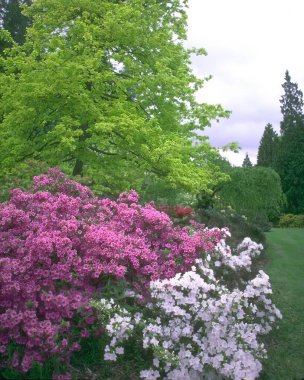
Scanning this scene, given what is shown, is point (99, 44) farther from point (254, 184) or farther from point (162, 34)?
point (254, 184)

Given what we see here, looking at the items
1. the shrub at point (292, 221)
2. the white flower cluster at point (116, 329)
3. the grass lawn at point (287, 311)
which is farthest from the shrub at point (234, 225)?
the shrub at point (292, 221)

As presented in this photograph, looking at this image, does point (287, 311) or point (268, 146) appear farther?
point (268, 146)

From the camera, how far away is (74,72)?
11.2 metres

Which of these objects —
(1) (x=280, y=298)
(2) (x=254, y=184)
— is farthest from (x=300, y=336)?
(2) (x=254, y=184)

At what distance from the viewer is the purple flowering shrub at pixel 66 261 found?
4973 millimetres

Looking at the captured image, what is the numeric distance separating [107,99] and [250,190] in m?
12.7

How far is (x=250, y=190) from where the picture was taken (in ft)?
77.7

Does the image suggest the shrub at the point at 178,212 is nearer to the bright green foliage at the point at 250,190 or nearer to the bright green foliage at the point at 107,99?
the bright green foliage at the point at 107,99

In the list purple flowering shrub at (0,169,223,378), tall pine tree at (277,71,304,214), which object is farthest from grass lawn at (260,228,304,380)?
tall pine tree at (277,71,304,214)

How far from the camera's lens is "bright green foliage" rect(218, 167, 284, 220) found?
23.7 meters

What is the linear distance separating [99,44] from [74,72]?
1589 millimetres

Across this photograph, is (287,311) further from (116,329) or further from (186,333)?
(116,329)

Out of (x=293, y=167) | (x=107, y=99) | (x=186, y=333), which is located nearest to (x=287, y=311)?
(x=186, y=333)

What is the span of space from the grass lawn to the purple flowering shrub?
1.93 m
